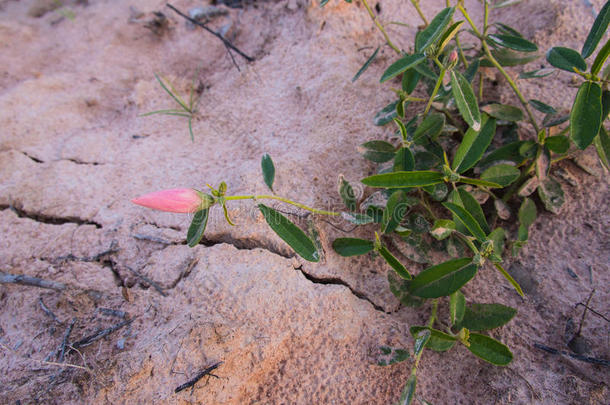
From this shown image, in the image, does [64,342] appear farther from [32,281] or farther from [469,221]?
[469,221]

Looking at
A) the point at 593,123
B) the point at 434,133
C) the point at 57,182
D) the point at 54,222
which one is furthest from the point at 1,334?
the point at 593,123

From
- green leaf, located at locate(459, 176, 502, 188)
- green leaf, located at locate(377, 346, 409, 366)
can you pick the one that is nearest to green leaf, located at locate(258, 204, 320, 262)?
green leaf, located at locate(377, 346, 409, 366)

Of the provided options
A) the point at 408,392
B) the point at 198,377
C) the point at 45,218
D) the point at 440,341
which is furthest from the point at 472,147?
the point at 45,218

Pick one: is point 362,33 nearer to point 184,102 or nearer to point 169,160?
point 184,102

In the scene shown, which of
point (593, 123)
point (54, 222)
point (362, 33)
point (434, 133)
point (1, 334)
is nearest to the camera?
point (593, 123)

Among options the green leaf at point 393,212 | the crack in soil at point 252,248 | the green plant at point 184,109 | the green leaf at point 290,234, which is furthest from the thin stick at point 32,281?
the green leaf at point 393,212

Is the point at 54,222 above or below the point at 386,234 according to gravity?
below

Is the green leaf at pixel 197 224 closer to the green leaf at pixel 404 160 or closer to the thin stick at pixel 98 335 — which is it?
the thin stick at pixel 98 335

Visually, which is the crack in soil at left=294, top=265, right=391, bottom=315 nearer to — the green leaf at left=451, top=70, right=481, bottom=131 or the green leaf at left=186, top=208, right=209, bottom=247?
the green leaf at left=186, top=208, right=209, bottom=247
